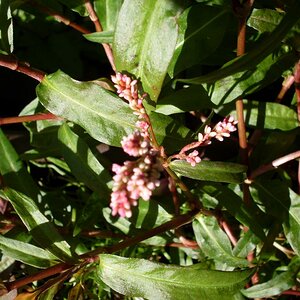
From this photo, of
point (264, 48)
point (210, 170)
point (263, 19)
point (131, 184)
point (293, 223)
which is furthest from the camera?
point (293, 223)

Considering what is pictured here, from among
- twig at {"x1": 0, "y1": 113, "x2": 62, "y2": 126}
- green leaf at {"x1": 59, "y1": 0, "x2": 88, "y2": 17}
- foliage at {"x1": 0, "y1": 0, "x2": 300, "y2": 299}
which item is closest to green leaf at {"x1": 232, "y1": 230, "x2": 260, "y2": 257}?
foliage at {"x1": 0, "y1": 0, "x2": 300, "y2": 299}

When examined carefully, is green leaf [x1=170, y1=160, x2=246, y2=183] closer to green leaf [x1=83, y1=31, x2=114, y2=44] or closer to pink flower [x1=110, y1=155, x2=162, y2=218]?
pink flower [x1=110, y1=155, x2=162, y2=218]

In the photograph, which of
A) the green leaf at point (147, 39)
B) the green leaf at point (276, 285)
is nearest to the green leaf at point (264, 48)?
the green leaf at point (147, 39)

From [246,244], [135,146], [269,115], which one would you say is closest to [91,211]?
[246,244]

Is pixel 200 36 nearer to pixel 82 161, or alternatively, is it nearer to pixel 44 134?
pixel 82 161

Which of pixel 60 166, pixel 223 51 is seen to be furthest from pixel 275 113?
pixel 60 166

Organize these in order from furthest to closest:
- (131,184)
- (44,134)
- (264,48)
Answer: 1. (44,134)
2. (264,48)
3. (131,184)

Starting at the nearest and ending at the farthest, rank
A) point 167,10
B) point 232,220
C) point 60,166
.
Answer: point 167,10 < point 232,220 < point 60,166

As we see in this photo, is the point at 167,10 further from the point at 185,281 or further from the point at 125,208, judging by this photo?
the point at 185,281
